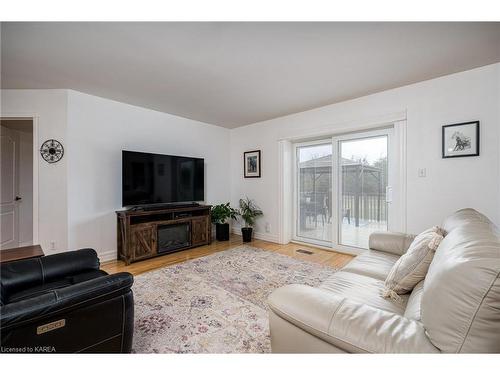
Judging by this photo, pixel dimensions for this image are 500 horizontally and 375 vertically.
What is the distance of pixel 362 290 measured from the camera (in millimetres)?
1437

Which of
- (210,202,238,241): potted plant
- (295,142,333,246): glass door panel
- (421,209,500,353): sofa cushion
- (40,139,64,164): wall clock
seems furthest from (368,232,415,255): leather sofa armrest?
(40,139,64,164): wall clock

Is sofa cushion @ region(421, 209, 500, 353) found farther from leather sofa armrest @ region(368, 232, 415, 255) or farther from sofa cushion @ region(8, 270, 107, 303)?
sofa cushion @ region(8, 270, 107, 303)

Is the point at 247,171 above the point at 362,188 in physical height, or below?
above

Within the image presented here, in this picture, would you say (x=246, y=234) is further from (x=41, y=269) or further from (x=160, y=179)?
(x=41, y=269)

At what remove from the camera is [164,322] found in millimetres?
1763

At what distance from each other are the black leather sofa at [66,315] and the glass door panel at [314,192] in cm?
326

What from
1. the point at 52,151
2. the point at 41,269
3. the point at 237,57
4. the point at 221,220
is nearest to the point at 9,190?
the point at 52,151

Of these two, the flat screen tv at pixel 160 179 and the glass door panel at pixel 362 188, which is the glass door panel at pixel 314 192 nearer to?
the glass door panel at pixel 362 188

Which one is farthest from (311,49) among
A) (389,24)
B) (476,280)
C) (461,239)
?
(476,280)

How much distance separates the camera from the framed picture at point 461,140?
234cm

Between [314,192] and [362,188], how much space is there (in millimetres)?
811

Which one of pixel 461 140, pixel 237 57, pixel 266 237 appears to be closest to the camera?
pixel 237 57

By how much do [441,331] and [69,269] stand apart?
226 cm
